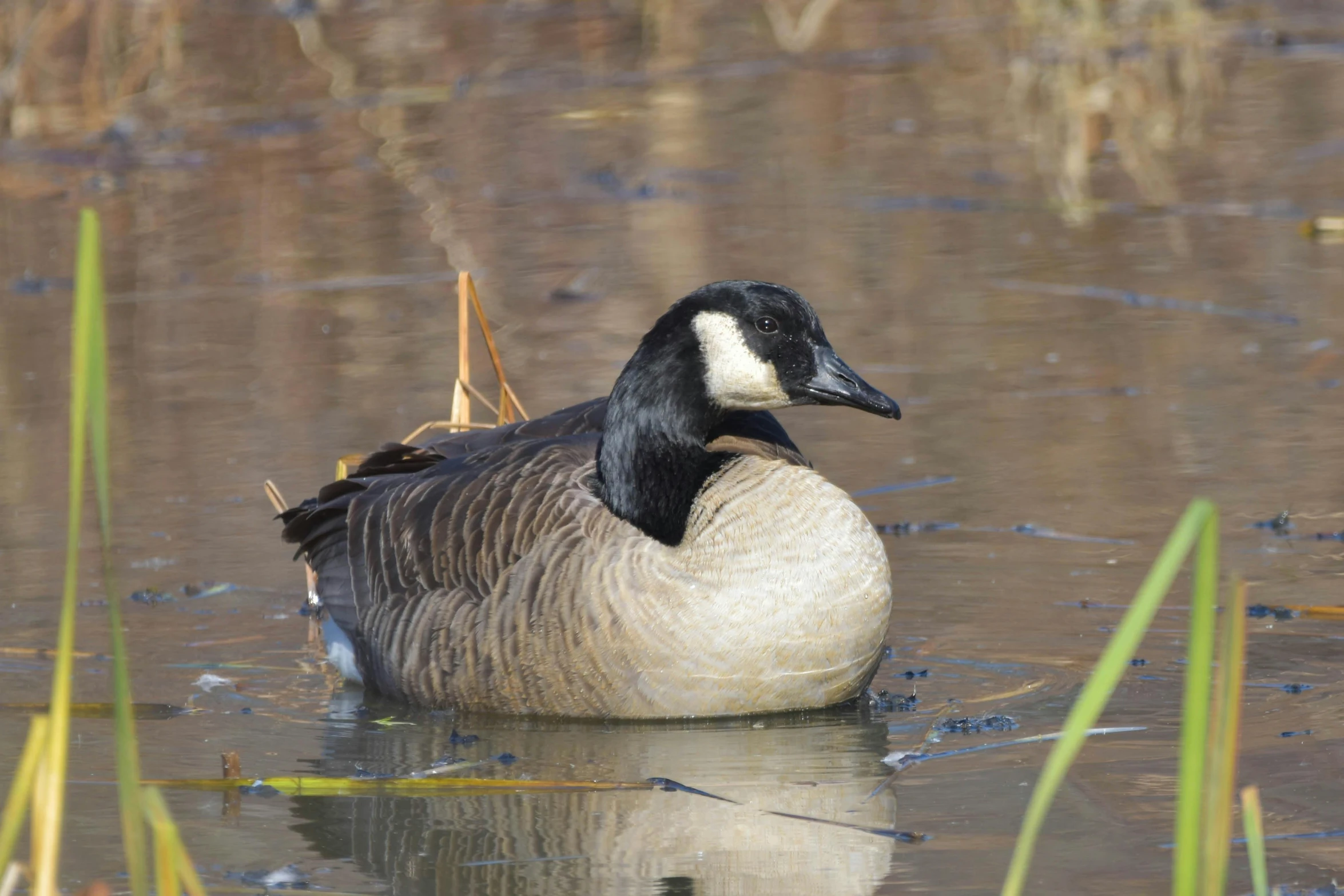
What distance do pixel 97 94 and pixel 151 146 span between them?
1.19 metres

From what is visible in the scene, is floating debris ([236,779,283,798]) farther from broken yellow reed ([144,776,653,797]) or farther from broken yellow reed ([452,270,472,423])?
broken yellow reed ([452,270,472,423])

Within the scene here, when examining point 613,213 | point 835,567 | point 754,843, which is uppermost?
point 613,213

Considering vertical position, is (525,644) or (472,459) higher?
(472,459)

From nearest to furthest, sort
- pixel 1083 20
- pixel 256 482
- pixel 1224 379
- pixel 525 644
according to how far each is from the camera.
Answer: pixel 525 644 < pixel 256 482 < pixel 1224 379 < pixel 1083 20

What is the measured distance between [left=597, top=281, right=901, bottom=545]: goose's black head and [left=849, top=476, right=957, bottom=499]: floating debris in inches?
76.4

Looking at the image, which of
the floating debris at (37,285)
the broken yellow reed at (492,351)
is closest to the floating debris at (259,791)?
the broken yellow reed at (492,351)

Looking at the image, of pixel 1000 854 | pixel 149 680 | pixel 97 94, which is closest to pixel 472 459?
pixel 149 680

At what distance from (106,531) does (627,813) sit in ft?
8.18

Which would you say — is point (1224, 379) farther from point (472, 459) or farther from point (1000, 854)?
point (1000, 854)

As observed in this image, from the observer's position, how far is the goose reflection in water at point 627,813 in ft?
15.2

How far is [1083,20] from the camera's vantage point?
17.4m

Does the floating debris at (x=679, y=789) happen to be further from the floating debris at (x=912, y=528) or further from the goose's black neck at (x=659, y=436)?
the floating debris at (x=912, y=528)

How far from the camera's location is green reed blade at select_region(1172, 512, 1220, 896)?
102 inches

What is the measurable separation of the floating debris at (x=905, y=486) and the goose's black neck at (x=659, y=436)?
1978 millimetres
